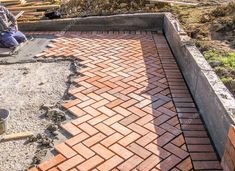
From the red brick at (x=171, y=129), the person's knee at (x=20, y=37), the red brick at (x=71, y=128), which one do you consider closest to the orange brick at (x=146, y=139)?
the red brick at (x=171, y=129)

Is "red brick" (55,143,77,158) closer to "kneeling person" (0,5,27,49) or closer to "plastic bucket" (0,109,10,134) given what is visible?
"plastic bucket" (0,109,10,134)

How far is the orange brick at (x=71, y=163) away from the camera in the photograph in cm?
311

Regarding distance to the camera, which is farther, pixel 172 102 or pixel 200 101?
pixel 172 102

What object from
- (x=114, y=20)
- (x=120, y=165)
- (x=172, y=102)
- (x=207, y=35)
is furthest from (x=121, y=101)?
(x=114, y=20)

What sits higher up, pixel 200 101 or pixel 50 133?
pixel 200 101

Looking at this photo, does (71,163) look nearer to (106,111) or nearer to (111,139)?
(111,139)

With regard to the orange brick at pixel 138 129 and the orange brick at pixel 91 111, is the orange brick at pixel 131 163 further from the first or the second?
the orange brick at pixel 91 111

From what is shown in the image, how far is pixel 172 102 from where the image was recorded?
4.24 metres

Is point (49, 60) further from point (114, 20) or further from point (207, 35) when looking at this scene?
point (207, 35)

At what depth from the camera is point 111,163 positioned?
3160 mm

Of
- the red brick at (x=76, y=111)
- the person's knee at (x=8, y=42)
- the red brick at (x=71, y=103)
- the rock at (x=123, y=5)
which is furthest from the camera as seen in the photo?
the rock at (x=123, y=5)

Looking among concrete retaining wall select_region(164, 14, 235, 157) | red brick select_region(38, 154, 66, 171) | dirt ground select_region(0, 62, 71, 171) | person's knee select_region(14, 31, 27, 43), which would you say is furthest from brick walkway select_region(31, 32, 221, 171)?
person's knee select_region(14, 31, 27, 43)

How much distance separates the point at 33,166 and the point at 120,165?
2.82 ft

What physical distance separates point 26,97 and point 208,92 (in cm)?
248
